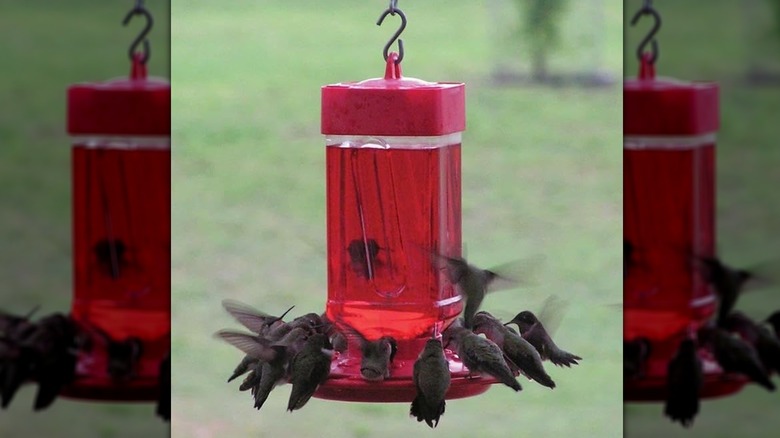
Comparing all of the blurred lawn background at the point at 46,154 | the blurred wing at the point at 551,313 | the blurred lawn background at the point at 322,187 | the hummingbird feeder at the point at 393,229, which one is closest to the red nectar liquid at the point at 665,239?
the blurred wing at the point at 551,313

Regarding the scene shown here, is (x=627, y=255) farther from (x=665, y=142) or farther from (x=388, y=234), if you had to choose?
(x=388, y=234)

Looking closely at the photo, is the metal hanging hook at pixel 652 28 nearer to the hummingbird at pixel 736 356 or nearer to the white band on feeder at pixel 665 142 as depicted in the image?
the white band on feeder at pixel 665 142

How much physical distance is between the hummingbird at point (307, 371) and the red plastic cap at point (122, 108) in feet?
2.36

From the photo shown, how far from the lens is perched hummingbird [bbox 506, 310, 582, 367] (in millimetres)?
1644

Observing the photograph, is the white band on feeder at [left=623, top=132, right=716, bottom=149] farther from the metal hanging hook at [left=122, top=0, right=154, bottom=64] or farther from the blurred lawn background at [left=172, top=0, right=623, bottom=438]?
the blurred lawn background at [left=172, top=0, right=623, bottom=438]

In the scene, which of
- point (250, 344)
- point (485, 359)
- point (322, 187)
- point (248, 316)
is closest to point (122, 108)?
point (248, 316)

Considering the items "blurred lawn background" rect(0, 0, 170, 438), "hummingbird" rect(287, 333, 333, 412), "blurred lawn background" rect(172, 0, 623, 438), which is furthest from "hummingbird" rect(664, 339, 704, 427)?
"blurred lawn background" rect(172, 0, 623, 438)

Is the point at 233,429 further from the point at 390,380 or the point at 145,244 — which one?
the point at 390,380

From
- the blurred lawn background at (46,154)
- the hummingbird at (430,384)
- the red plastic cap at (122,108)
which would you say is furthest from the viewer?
the blurred lawn background at (46,154)

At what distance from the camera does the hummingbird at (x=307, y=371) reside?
5.02 feet

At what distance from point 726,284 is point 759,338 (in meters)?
0.11

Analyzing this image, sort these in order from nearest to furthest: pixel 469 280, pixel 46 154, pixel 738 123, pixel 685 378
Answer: pixel 469 280 → pixel 685 378 → pixel 46 154 → pixel 738 123

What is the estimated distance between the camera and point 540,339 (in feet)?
5.47

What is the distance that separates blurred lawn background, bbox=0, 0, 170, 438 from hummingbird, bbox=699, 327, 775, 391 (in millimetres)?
5203
